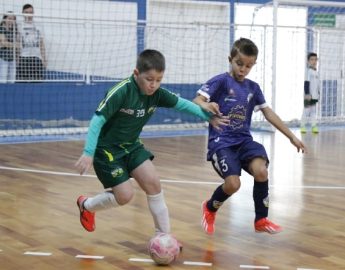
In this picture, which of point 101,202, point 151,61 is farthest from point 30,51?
point 151,61

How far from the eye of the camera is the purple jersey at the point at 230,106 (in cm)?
482

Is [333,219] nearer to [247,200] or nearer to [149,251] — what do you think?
[247,200]

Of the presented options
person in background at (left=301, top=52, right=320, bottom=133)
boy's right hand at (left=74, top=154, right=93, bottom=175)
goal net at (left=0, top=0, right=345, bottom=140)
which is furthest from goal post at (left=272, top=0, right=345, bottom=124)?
boy's right hand at (left=74, top=154, right=93, bottom=175)

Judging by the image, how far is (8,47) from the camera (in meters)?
11.2

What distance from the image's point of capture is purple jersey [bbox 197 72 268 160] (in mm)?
4820

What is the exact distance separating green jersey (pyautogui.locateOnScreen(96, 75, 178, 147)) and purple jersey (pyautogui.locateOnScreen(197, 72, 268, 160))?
0.50 metres

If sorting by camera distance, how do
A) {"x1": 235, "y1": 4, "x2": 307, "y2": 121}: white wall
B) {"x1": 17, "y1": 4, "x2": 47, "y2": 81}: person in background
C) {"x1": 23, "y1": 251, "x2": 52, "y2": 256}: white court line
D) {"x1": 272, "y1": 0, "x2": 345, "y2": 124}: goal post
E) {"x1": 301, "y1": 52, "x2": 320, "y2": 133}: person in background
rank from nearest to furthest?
{"x1": 23, "y1": 251, "x2": 52, "y2": 256}: white court line < {"x1": 17, "y1": 4, "x2": 47, "y2": 81}: person in background < {"x1": 301, "y1": 52, "x2": 320, "y2": 133}: person in background < {"x1": 272, "y1": 0, "x2": 345, "y2": 124}: goal post < {"x1": 235, "y1": 4, "x2": 307, "y2": 121}: white wall

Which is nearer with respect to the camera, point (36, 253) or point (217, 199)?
point (36, 253)

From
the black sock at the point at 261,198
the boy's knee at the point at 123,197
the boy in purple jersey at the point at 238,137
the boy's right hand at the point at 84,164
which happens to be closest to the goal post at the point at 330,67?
the boy in purple jersey at the point at 238,137

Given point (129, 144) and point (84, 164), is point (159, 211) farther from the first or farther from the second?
point (84, 164)

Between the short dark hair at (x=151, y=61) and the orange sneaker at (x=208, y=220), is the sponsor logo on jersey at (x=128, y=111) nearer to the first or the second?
the short dark hair at (x=151, y=61)

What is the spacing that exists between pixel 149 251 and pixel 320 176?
153 inches

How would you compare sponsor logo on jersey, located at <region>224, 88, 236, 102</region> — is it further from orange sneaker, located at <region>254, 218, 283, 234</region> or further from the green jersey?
orange sneaker, located at <region>254, 218, 283, 234</region>

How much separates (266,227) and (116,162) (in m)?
1.13
